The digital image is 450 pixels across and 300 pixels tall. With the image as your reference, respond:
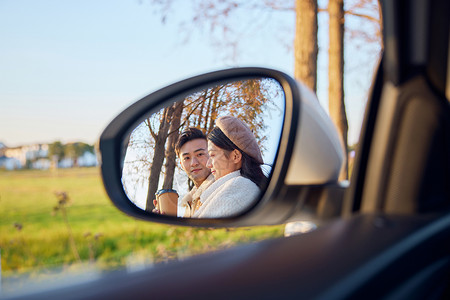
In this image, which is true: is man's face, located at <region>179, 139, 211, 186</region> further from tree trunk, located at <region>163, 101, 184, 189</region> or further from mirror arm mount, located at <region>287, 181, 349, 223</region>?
mirror arm mount, located at <region>287, 181, 349, 223</region>

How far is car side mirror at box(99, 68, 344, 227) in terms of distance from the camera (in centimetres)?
133

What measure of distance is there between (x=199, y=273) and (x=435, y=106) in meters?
0.71

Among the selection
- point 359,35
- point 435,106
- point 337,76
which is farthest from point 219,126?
point 359,35

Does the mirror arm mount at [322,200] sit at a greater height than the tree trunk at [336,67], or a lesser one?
lesser

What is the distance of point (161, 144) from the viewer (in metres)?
1.96

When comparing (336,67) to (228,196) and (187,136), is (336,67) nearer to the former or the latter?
(187,136)

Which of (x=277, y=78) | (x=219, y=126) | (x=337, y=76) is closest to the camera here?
(x=277, y=78)

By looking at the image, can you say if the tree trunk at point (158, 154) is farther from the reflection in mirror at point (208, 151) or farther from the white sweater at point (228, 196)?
the white sweater at point (228, 196)

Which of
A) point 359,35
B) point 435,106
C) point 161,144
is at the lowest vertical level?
point 161,144

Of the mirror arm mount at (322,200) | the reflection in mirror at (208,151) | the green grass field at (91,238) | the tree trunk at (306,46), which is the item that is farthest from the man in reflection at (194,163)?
the tree trunk at (306,46)

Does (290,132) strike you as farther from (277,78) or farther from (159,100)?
(159,100)

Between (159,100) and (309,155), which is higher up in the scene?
(159,100)

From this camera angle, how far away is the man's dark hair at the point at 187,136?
1.81 m

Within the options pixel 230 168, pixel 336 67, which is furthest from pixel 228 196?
pixel 336 67
